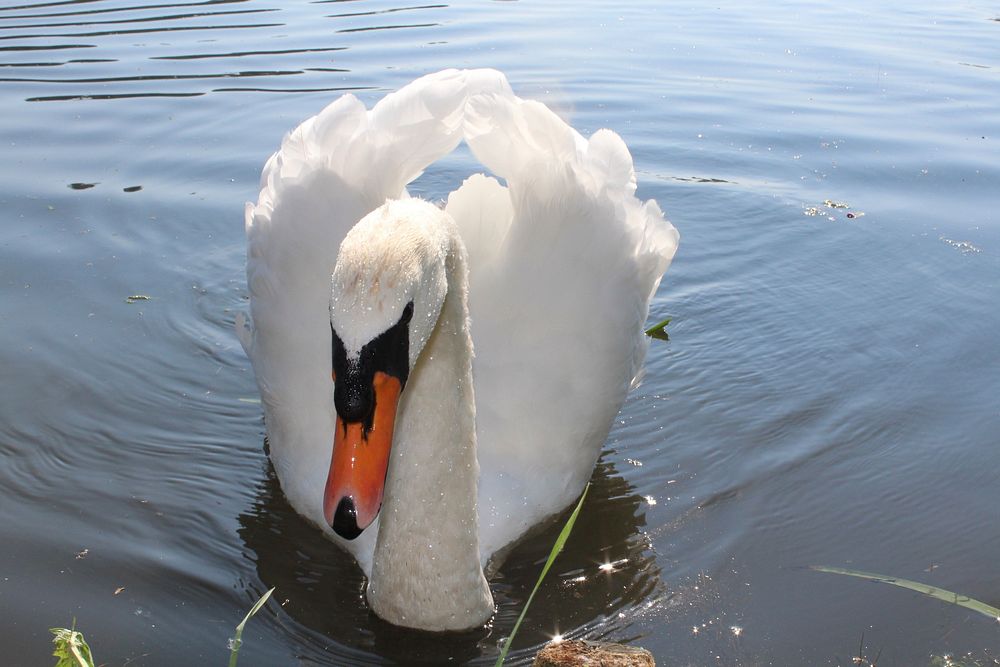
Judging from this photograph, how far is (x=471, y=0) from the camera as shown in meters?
15.5

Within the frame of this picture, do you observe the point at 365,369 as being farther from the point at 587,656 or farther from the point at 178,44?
the point at 178,44

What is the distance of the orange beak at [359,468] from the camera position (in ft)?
9.31

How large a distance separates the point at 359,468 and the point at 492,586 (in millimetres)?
1217

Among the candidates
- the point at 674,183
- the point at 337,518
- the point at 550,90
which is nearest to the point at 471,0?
the point at 550,90

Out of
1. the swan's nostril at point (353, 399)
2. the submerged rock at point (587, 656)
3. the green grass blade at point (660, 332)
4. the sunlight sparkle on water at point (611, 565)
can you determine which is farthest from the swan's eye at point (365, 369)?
the green grass blade at point (660, 332)

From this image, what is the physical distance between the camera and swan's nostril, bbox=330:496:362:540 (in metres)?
2.83

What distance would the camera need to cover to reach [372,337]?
2719 mm

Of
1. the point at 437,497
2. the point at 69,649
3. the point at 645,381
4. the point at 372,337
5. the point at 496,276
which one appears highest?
the point at 372,337

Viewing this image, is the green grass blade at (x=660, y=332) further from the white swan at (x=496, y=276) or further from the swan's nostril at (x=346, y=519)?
the swan's nostril at (x=346, y=519)

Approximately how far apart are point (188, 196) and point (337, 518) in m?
5.33

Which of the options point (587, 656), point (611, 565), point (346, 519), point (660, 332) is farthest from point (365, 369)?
point (660, 332)

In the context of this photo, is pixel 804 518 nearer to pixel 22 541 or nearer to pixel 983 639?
pixel 983 639

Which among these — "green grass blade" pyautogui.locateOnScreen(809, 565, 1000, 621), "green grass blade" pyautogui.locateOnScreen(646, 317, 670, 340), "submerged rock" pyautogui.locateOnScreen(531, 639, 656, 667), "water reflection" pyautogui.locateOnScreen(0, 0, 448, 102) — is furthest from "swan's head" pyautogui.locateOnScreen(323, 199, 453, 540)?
"water reflection" pyautogui.locateOnScreen(0, 0, 448, 102)

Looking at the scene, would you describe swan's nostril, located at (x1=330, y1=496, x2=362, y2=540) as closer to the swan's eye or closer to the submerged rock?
the swan's eye
